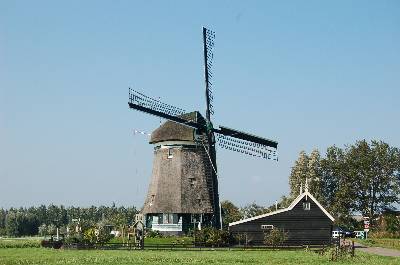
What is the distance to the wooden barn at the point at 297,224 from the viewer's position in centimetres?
5009

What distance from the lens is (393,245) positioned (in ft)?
164

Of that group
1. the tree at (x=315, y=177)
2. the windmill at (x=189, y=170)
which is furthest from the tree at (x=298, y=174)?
the windmill at (x=189, y=170)

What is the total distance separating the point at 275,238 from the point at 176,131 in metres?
13.5

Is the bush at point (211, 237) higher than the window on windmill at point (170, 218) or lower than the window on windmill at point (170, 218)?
lower

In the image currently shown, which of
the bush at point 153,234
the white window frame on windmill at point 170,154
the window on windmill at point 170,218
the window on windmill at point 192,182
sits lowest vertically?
the bush at point 153,234

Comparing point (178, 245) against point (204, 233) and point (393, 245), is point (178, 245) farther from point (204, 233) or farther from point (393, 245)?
point (393, 245)

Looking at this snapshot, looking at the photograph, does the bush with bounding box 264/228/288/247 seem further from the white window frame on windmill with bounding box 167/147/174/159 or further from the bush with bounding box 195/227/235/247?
the white window frame on windmill with bounding box 167/147/174/159

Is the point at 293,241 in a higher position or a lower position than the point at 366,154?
lower

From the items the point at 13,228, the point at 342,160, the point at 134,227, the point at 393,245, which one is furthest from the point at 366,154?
the point at 13,228

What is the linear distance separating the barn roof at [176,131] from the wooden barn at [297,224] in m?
9.08

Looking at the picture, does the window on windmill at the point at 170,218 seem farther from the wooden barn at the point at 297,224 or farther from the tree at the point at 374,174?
the tree at the point at 374,174

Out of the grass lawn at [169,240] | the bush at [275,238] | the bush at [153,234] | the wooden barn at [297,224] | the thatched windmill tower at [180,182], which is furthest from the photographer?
the thatched windmill tower at [180,182]

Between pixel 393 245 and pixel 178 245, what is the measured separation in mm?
16447

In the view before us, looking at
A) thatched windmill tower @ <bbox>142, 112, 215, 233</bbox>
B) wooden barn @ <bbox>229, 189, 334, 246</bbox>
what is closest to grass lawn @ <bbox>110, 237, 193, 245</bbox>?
thatched windmill tower @ <bbox>142, 112, 215, 233</bbox>
